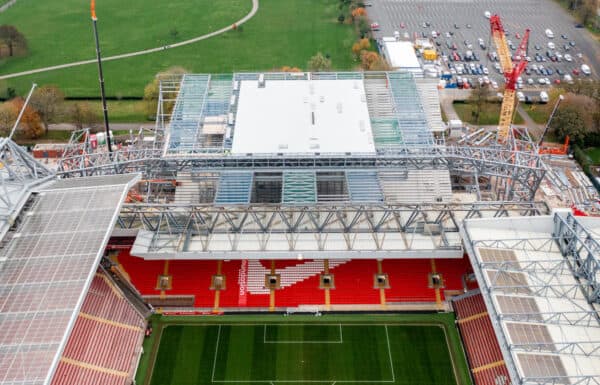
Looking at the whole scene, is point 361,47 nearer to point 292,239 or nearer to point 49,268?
point 292,239

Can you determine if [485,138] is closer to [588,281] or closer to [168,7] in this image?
[588,281]

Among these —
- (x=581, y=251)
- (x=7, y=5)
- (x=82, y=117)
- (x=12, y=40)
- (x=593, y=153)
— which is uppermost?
(x=7, y=5)

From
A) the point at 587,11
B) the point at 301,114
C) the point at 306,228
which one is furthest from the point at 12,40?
the point at 587,11

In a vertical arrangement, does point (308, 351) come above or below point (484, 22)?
below

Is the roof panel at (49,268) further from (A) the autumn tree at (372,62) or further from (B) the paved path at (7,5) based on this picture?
(B) the paved path at (7,5)

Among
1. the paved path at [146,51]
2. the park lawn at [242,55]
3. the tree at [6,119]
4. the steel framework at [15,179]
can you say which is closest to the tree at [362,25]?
the park lawn at [242,55]

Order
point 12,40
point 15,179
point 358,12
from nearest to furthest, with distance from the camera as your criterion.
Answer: point 15,179 → point 12,40 → point 358,12

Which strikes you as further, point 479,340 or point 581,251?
point 479,340
